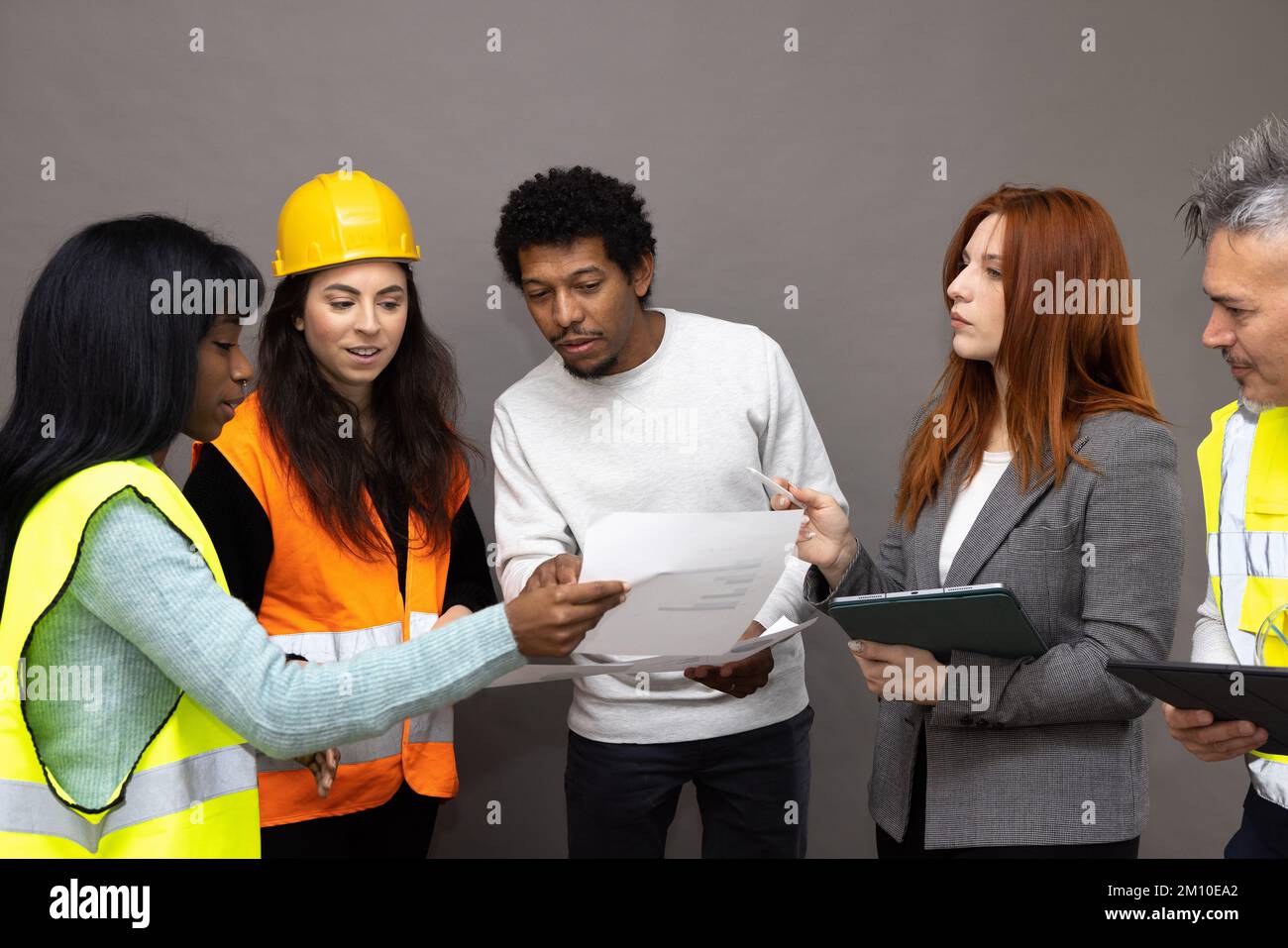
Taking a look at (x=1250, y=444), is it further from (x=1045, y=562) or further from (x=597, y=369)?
(x=597, y=369)

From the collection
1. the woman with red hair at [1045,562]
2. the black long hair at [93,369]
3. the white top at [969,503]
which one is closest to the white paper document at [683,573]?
the woman with red hair at [1045,562]

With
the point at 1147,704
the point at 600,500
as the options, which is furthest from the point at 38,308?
the point at 1147,704

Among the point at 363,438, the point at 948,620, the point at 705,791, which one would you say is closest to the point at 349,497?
the point at 363,438

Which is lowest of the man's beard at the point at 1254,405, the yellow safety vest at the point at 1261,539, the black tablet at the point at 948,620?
the black tablet at the point at 948,620

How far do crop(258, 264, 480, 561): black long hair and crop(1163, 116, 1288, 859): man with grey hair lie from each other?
1398 mm

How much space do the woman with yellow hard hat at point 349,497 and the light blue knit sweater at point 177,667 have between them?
653mm

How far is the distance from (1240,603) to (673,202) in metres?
1.87

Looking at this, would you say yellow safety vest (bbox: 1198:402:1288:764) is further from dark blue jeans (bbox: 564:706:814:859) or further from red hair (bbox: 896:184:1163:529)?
dark blue jeans (bbox: 564:706:814:859)

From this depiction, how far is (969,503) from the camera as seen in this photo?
6.27 feet

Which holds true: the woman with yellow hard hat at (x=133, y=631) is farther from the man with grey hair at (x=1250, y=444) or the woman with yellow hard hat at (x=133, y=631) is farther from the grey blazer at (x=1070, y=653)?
the man with grey hair at (x=1250, y=444)

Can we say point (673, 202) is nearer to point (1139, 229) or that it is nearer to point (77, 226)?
point (1139, 229)

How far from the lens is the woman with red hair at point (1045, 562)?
1.70 m

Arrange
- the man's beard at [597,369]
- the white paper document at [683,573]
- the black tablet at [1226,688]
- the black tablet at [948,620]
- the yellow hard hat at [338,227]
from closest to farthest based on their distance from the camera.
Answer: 1. the black tablet at [1226,688]
2. the white paper document at [683,573]
3. the black tablet at [948,620]
4. the yellow hard hat at [338,227]
5. the man's beard at [597,369]

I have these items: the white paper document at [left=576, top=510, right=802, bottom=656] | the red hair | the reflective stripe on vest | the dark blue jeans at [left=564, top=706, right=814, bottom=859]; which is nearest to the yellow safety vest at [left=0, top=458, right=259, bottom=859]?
the reflective stripe on vest
